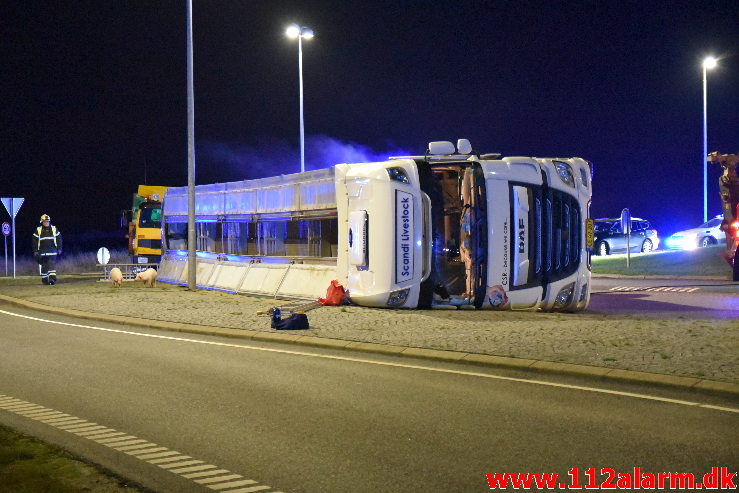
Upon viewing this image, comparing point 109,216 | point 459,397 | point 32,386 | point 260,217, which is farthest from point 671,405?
point 109,216

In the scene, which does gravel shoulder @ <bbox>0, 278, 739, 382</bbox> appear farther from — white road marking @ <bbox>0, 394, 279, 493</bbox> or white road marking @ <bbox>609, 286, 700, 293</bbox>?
white road marking @ <bbox>609, 286, 700, 293</bbox>

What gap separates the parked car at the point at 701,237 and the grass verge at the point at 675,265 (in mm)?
3755

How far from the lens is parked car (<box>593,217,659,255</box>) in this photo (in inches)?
1524

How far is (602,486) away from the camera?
18.0 ft

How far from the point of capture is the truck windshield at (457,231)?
15.2 metres

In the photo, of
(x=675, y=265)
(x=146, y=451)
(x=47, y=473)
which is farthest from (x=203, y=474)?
(x=675, y=265)

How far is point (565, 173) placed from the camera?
16266mm

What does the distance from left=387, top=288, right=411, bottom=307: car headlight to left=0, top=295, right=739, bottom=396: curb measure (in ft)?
9.96

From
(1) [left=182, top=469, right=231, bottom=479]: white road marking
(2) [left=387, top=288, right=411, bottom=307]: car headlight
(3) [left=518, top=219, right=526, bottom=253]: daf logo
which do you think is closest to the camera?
(1) [left=182, top=469, right=231, bottom=479]: white road marking

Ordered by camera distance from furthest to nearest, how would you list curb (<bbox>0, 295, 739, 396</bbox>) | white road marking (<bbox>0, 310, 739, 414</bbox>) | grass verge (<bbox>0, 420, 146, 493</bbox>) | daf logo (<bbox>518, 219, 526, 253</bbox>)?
daf logo (<bbox>518, 219, 526, 253</bbox>) < curb (<bbox>0, 295, 739, 396</bbox>) < white road marking (<bbox>0, 310, 739, 414</bbox>) < grass verge (<bbox>0, 420, 146, 493</bbox>)

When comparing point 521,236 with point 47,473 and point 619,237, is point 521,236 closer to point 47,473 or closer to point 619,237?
point 47,473

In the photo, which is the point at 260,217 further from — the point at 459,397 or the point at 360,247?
the point at 459,397

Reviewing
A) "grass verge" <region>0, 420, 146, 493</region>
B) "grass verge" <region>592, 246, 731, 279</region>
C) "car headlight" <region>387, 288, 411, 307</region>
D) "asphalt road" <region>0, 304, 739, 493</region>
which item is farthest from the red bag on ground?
"grass verge" <region>592, 246, 731, 279</region>

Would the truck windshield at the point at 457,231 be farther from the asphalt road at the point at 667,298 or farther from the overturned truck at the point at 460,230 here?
the asphalt road at the point at 667,298
